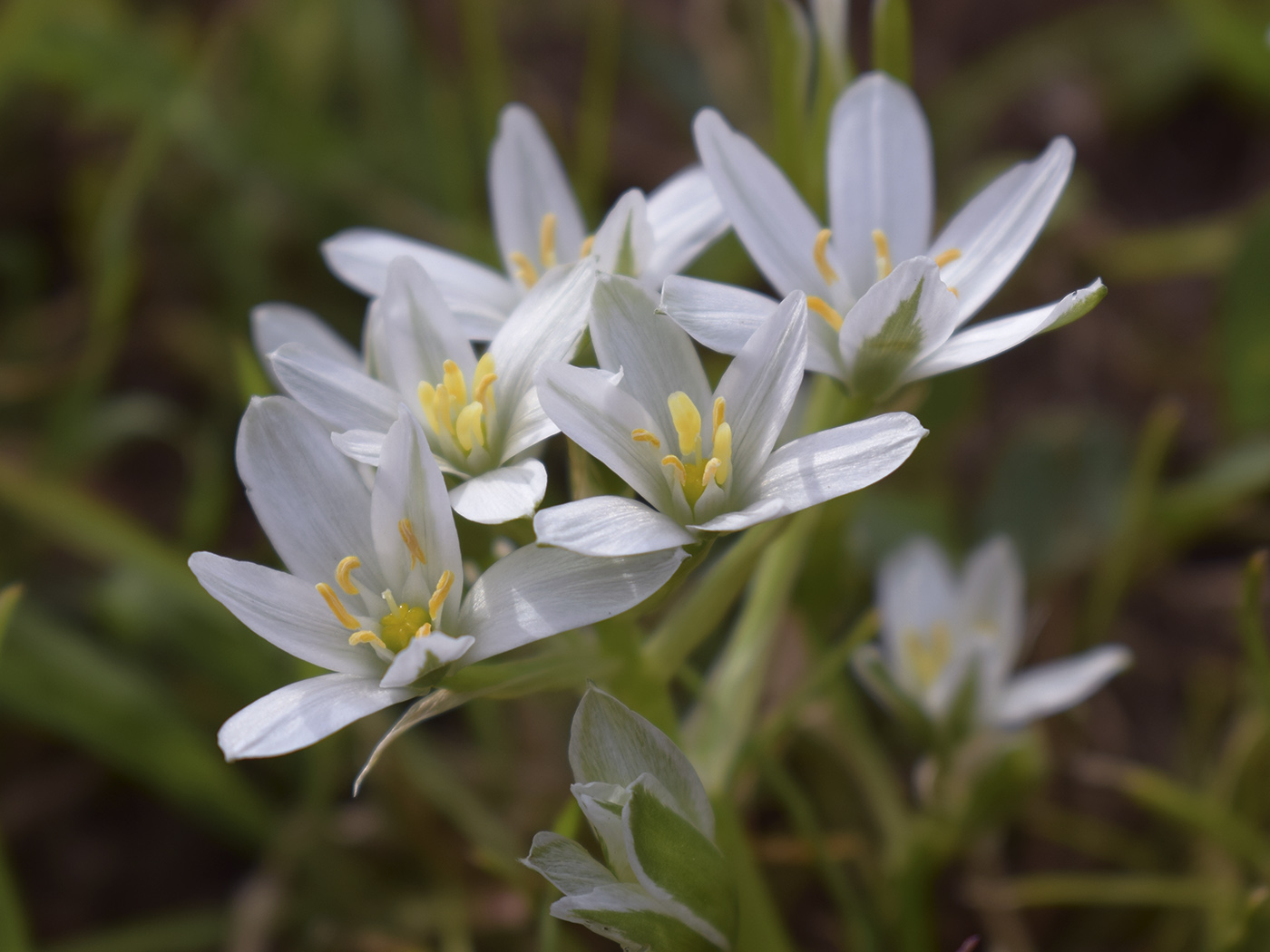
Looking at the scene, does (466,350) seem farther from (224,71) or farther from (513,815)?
(224,71)

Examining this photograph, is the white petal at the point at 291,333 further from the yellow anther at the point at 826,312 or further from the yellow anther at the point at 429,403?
the yellow anther at the point at 826,312

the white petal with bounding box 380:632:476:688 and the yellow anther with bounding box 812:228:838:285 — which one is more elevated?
the yellow anther with bounding box 812:228:838:285

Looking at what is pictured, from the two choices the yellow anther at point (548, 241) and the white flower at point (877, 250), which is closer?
the white flower at point (877, 250)

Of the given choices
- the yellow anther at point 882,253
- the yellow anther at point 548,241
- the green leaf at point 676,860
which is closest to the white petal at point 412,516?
the green leaf at point 676,860

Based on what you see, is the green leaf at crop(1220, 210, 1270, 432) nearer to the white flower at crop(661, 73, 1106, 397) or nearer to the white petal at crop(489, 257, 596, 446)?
the white flower at crop(661, 73, 1106, 397)

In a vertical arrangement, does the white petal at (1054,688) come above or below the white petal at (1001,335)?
below

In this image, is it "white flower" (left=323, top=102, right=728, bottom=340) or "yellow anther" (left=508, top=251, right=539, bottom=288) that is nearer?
"white flower" (left=323, top=102, right=728, bottom=340)

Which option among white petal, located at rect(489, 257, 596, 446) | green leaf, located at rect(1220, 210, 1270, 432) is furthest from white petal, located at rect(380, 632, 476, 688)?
green leaf, located at rect(1220, 210, 1270, 432)

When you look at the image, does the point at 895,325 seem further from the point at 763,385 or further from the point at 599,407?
the point at 599,407
